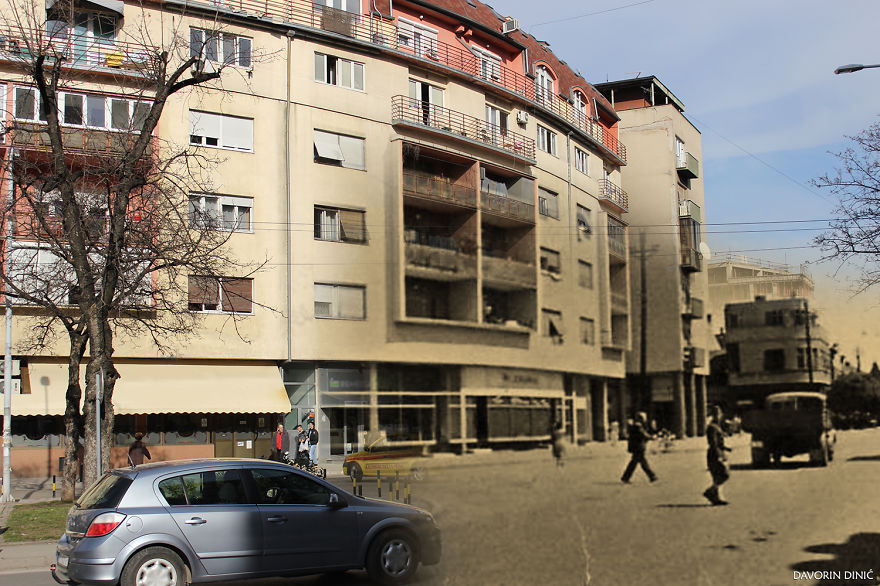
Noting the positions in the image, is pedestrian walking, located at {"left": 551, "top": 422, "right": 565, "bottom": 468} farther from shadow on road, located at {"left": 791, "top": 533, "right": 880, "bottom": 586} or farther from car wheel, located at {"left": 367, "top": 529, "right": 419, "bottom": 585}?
car wheel, located at {"left": 367, "top": 529, "right": 419, "bottom": 585}

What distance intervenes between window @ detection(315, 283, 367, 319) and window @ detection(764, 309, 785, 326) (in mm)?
1016

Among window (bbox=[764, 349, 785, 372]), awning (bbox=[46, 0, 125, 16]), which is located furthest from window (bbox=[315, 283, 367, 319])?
awning (bbox=[46, 0, 125, 16])

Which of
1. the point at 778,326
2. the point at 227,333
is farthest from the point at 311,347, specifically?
the point at 227,333

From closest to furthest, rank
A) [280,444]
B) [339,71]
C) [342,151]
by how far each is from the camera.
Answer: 1. [342,151]
2. [339,71]
3. [280,444]

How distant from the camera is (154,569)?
264 inches

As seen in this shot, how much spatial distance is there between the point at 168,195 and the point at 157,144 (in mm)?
4532

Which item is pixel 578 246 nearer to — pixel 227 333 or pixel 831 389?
pixel 831 389

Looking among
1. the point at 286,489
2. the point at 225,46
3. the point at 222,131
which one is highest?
the point at 225,46

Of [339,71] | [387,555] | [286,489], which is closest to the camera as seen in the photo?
[339,71]

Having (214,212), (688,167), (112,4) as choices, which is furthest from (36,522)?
(112,4)

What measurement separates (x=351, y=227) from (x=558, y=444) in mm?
751

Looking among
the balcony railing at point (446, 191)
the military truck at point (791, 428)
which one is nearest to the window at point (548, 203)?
the balcony railing at point (446, 191)

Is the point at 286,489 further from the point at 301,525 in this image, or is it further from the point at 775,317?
the point at 775,317

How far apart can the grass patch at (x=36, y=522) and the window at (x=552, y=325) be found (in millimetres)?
10491
